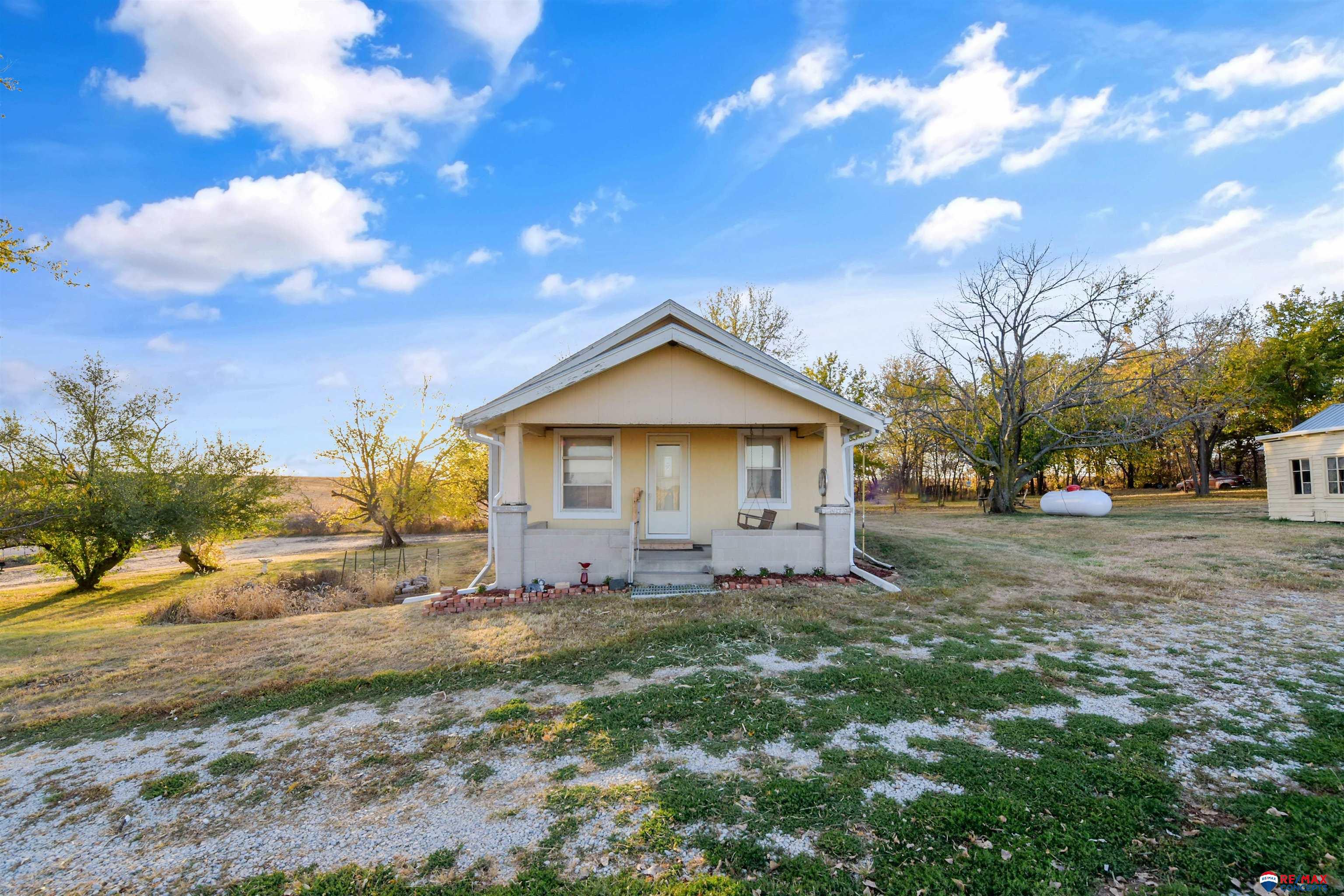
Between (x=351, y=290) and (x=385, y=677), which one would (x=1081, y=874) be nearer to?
(x=385, y=677)

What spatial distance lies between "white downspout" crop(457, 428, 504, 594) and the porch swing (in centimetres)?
447

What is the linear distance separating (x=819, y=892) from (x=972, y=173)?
15896mm

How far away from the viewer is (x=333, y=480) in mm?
21734

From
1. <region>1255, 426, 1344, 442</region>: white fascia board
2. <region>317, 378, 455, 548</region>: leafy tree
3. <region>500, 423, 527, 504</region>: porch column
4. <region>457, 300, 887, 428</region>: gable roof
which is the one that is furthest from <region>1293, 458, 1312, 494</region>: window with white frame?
<region>317, 378, 455, 548</region>: leafy tree

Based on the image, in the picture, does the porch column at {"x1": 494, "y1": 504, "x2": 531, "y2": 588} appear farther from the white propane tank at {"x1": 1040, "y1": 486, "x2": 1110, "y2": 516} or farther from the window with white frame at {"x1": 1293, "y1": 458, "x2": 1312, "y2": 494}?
the window with white frame at {"x1": 1293, "y1": 458, "x2": 1312, "y2": 494}

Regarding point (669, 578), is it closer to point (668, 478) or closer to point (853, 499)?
point (668, 478)

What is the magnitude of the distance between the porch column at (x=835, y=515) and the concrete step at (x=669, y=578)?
2.12 m

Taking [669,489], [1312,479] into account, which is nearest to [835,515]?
[669,489]

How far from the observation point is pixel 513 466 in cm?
888

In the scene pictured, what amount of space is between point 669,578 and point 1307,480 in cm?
1946

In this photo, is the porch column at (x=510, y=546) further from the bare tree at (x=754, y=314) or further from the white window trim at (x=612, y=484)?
the bare tree at (x=754, y=314)

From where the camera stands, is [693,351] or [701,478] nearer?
[693,351]

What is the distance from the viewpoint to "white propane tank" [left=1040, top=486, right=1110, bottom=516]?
2031 cm

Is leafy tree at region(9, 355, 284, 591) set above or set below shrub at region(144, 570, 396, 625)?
above
